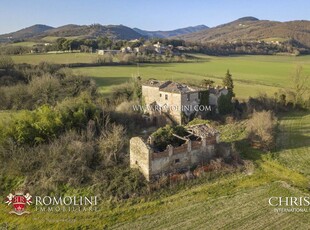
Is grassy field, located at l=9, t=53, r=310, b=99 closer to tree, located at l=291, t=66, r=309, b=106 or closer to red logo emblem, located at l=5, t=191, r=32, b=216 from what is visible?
tree, located at l=291, t=66, r=309, b=106

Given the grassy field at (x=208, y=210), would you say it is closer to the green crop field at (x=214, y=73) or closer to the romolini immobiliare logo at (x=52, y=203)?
the romolini immobiliare logo at (x=52, y=203)

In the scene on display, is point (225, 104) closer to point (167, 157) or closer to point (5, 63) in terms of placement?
point (167, 157)

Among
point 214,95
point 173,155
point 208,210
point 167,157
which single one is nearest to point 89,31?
point 214,95

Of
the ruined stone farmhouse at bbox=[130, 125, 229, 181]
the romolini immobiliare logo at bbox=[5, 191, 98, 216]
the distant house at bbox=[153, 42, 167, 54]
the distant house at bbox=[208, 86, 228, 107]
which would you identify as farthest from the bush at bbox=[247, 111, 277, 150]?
the distant house at bbox=[153, 42, 167, 54]

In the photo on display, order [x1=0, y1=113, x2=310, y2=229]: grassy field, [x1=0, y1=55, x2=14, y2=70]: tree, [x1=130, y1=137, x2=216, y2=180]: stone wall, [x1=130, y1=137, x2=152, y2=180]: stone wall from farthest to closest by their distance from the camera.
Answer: [x1=0, y1=55, x2=14, y2=70]: tree
[x1=130, y1=137, x2=216, y2=180]: stone wall
[x1=130, y1=137, x2=152, y2=180]: stone wall
[x1=0, y1=113, x2=310, y2=229]: grassy field

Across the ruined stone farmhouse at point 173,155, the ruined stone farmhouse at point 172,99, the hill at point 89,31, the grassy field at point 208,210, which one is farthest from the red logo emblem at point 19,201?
the hill at point 89,31
